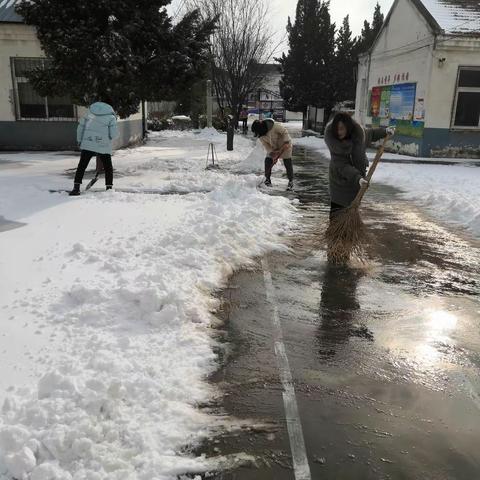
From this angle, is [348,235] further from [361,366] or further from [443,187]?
[443,187]

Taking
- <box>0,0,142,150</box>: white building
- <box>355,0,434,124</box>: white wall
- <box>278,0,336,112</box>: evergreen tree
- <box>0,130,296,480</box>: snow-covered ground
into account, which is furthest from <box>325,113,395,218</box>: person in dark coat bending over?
<box>278,0,336,112</box>: evergreen tree

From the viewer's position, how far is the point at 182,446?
2746 mm

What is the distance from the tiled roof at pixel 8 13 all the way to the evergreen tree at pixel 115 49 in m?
5.55

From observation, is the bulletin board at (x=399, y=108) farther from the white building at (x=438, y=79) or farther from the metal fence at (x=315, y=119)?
the metal fence at (x=315, y=119)

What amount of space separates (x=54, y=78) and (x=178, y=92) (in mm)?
2607

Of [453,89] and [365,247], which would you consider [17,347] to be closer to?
[365,247]

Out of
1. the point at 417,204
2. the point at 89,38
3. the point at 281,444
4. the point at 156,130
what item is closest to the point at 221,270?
the point at 281,444

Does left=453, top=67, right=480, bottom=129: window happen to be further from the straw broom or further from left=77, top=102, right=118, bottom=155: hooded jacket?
the straw broom

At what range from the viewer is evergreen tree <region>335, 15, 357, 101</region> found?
30.5 metres

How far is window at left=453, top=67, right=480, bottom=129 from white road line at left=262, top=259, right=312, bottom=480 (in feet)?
50.2

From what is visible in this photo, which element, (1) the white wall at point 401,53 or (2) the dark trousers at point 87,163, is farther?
(1) the white wall at point 401,53

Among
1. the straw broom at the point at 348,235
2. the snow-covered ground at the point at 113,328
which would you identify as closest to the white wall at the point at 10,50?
the snow-covered ground at the point at 113,328

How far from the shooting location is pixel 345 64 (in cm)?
3055

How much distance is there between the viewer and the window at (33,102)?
1577 centimetres
